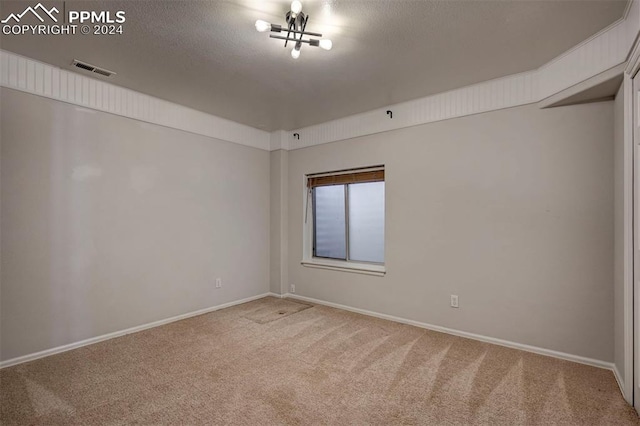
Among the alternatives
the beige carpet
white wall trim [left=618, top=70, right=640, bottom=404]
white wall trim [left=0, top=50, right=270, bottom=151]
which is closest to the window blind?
white wall trim [left=0, top=50, right=270, bottom=151]

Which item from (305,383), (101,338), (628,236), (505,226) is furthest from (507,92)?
(101,338)

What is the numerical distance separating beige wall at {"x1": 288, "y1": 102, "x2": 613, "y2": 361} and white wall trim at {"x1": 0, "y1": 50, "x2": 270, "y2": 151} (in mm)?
2012

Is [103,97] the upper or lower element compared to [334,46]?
lower

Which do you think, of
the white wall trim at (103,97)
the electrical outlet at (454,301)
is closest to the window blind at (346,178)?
the white wall trim at (103,97)

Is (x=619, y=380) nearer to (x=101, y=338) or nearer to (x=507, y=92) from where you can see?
(x=507, y=92)

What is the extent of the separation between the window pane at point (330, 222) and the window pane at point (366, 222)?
168 millimetres

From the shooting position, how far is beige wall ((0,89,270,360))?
2807 millimetres

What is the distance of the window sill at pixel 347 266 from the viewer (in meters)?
4.13

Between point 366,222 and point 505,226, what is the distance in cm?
173

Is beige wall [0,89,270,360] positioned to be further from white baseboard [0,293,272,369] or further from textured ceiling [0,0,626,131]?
textured ceiling [0,0,626,131]

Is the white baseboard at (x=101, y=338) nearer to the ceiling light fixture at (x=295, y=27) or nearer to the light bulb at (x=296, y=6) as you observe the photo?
the ceiling light fixture at (x=295, y=27)

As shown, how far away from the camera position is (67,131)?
10.1ft

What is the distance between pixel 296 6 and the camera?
203cm

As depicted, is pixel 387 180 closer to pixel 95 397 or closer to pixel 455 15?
pixel 455 15
